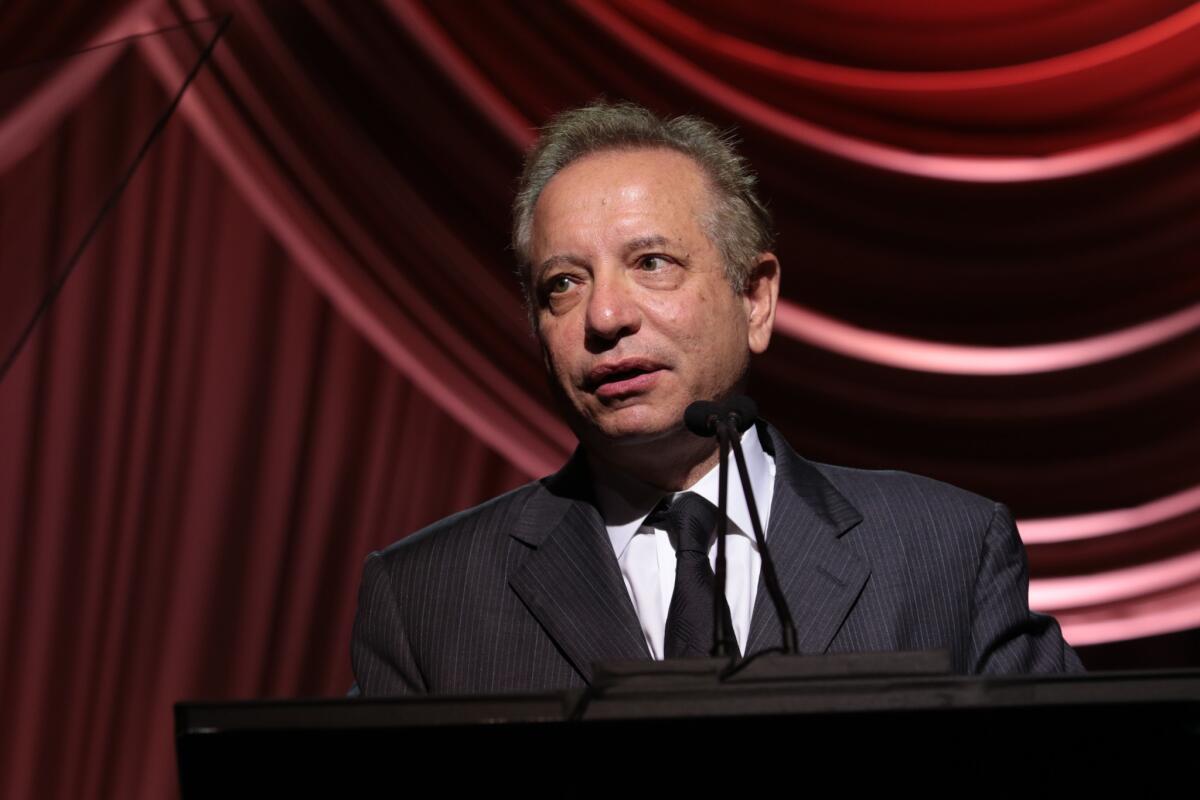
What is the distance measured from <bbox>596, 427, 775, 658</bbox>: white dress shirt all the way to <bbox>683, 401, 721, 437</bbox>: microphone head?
0.28 meters

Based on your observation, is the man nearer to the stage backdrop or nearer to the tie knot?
the tie knot

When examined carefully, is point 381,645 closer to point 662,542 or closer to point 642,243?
point 662,542

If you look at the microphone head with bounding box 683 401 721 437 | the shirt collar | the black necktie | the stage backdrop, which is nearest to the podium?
the microphone head with bounding box 683 401 721 437

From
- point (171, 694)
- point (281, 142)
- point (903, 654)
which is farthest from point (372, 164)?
point (903, 654)

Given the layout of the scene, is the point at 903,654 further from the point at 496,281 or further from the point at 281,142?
the point at 281,142

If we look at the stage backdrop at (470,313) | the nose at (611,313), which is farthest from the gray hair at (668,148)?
the stage backdrop at (470,313)

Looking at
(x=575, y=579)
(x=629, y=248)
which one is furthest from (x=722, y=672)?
(x=629, y=248)

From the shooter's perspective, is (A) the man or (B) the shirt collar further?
(B) the shirt collar

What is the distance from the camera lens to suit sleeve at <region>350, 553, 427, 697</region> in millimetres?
1836

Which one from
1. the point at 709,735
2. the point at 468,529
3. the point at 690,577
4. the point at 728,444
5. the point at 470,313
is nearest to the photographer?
the point at 709,735

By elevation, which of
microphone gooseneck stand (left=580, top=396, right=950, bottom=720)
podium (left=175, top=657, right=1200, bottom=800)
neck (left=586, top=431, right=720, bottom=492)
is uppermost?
neck (left=586, top=431, right=720, bottom=492)

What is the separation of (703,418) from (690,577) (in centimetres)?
30

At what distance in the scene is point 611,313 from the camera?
177cm

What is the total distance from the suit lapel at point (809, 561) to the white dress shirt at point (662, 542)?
0.02m
